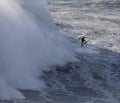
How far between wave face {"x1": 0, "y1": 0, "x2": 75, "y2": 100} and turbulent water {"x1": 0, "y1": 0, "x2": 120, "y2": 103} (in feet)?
1.56

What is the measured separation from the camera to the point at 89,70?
58.6 ft

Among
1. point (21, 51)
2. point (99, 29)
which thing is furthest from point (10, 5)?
point (99, 29)

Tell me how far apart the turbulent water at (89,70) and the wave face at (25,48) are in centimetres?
48

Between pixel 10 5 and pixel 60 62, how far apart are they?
352 centimetres

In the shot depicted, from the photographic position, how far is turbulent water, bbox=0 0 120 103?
14.4 metres

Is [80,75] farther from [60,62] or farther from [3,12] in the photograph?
[3,12]

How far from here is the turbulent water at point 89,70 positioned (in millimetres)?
14383

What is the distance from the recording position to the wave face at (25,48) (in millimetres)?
15228

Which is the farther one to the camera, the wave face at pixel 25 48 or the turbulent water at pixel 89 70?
the wave face at pixel 25 48

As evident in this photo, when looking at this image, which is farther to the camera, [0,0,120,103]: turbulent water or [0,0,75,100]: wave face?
[0,0,75,100]: wave face

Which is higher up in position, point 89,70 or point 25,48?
point 25,48

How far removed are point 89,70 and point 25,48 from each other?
2.79 metres

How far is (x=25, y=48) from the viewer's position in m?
17.8

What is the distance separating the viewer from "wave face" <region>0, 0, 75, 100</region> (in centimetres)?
1523
